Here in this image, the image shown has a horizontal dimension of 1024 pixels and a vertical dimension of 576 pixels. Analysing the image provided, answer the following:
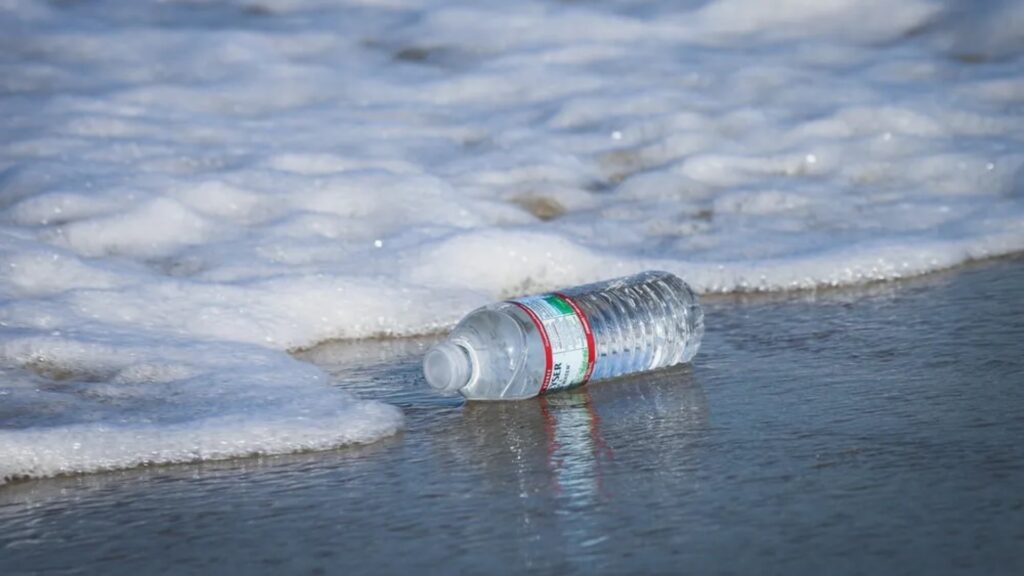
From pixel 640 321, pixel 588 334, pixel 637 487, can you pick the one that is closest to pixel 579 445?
pixel 637 487

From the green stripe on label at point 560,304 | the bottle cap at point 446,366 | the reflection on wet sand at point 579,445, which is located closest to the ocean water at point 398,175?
the bottle cap at point 446,366

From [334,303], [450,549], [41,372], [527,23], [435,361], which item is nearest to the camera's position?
[450,549]

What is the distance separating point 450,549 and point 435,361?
751 mm

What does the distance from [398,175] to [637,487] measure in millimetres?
2457

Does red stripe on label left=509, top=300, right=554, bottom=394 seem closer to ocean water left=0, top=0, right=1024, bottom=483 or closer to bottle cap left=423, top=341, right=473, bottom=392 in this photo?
bottle cap left=423, top=341, right=473, bottom=392

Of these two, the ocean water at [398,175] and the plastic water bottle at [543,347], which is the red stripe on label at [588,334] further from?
the ocean water at [398,175]

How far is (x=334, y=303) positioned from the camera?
3324mm

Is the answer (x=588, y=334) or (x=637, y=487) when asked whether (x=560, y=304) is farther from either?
(x=637, y=487)

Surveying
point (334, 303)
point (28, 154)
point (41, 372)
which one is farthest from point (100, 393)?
point (28, 154)

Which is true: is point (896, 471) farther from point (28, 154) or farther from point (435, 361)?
point (28, 154)

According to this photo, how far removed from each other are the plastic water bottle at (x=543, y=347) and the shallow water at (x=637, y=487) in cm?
4

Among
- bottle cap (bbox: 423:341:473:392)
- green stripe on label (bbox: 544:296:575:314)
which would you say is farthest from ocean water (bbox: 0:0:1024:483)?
green stripe on label (bbox: 544:296:575:314)

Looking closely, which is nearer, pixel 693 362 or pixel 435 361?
pixel 435 361

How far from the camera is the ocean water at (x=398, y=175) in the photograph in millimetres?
2766
